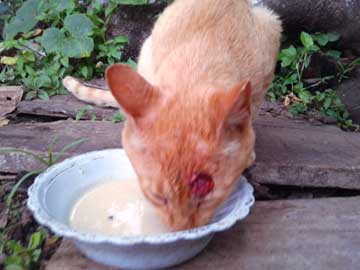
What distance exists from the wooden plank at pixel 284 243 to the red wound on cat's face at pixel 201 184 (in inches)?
14.5

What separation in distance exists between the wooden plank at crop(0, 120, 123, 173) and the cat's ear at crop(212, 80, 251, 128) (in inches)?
43.7

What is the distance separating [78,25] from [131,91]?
2311 mm

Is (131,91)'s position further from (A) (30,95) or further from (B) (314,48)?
(B) (314,48)

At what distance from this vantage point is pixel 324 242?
1899 mm

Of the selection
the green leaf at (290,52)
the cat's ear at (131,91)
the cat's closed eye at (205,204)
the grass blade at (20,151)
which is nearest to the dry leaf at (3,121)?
the grass blade at (20,151)

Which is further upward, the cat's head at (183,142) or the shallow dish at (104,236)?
the cat's head at (183,142)

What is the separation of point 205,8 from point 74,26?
167 cm

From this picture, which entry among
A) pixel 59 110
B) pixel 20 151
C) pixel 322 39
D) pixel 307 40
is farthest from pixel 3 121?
pixel 322 39

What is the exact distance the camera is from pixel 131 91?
1509mm

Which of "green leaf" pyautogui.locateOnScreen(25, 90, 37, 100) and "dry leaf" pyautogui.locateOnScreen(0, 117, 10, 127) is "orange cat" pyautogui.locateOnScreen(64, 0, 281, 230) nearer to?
"dry leaf" pyautogui.locateOnScreen(0, 117, 10, 127)

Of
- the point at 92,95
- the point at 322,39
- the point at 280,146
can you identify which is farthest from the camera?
the point at 322,39

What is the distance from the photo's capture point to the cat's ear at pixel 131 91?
1.47 meters

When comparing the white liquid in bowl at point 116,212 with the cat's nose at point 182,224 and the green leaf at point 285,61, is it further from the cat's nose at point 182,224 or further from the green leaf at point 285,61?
the green leaf at point 285,61

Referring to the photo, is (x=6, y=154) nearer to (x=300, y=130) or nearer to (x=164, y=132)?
(x=164, y=132)
